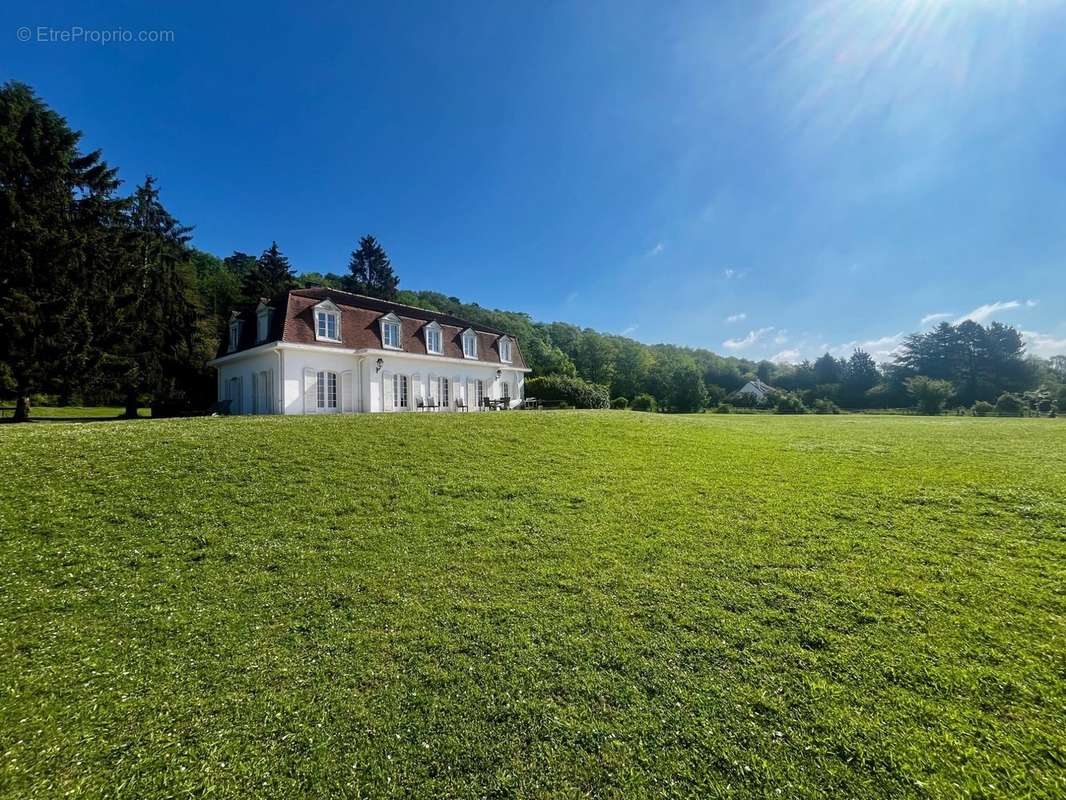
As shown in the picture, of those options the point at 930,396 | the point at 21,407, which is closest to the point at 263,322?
the point at 21,407

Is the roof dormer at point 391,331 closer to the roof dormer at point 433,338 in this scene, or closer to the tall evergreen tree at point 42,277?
the roof dormer at point 433,338

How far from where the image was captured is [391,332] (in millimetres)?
20641

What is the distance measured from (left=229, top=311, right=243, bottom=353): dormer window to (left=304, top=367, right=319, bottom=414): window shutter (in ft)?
19.1

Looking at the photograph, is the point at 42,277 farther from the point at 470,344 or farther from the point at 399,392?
the point at 470,344

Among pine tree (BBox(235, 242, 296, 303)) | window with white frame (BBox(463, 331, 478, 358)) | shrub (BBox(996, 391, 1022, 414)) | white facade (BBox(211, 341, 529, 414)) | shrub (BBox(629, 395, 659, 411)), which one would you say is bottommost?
shrub (BBox(996, 391, 1022, 414))

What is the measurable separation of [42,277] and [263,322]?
7.06 meters

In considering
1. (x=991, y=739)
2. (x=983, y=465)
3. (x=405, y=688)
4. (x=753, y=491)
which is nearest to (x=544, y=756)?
(x=405, y=688)

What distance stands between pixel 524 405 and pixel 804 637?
23371 mm

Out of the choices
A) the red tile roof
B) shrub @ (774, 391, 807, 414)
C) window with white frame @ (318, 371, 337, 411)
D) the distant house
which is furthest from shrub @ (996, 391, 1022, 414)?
window with white frame @ (318, 371, 337, 411)

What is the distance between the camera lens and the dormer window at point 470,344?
2397cm

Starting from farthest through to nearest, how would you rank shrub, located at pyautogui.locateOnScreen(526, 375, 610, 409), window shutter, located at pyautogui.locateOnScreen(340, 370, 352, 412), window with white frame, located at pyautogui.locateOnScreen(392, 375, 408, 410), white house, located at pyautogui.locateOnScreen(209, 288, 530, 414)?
shrub, located at pyautogui.locateOnScreen(526, 375, 610, 409), window with white frame, located at pyautogui.locateOnScreen(392, 375, 408, 410), window shutter, located at pyautogui.locateOnScreen(340, 370, 352, 412), white house, located at pyautogui.locateOnScreen(209, 288, 530, 414)

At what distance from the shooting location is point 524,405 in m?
26.8

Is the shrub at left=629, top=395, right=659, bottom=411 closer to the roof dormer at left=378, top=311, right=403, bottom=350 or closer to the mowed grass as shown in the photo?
the roof dormer at left=378, top=311, right=403, bottom=350

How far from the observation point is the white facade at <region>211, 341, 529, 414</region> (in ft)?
57.0
